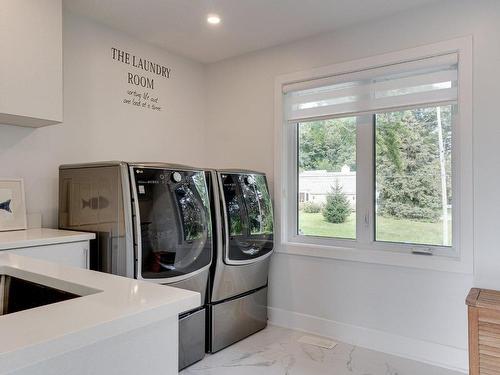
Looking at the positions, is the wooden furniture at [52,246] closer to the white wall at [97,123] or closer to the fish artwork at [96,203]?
the fish artwork at [96,203]

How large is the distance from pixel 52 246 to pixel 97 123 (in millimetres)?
1170

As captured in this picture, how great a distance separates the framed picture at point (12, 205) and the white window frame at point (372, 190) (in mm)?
1903

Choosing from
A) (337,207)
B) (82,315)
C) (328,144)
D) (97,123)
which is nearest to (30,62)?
(97,123)

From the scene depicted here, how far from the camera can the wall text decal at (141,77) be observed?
Result: 9.96 ft

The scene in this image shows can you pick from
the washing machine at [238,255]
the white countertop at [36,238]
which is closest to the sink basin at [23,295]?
the white countertop at [36,238]

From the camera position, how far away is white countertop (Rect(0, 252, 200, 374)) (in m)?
0.61

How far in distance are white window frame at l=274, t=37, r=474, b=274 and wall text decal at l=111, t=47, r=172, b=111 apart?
1.05 m

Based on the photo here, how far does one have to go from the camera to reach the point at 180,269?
2383 millimetres

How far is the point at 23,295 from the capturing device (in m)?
1.20

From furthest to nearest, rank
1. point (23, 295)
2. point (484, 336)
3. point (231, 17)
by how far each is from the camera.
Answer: point (231, 17) < point (484, 336) < point (23, 295)

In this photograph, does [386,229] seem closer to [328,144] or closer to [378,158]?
[378,158]

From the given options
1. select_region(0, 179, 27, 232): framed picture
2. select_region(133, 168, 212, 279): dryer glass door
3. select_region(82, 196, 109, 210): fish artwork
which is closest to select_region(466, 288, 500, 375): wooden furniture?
select_region(133, 168, 212, 279): dryer glass door

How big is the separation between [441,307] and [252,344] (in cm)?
136

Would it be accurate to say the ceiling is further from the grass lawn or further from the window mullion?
the grass lawn
